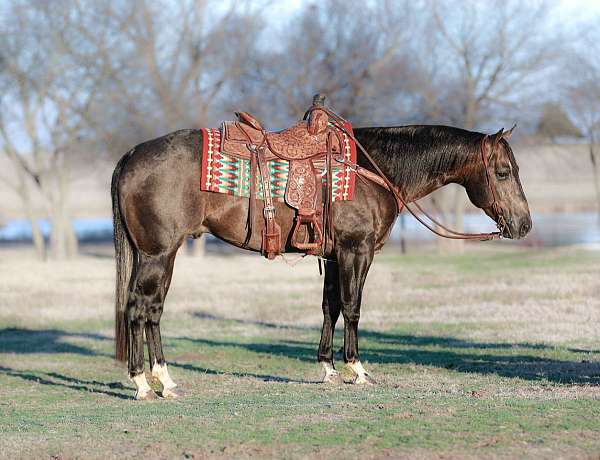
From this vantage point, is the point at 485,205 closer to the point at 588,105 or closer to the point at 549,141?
the point at 588,105

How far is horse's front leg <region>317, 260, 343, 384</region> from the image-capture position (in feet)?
28.6

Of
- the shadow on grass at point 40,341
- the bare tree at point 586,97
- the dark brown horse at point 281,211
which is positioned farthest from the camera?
the bare tree at point 586,97

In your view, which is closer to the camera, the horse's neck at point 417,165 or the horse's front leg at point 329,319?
the horse's neck at point 417,165

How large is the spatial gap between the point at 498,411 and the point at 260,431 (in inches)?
71.6

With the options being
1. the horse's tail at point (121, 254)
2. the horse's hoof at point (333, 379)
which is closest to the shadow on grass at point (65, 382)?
the horse's tail at point (121, 254)

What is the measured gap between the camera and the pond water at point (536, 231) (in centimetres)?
3618

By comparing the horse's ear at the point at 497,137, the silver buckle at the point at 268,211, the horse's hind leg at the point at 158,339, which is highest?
the horse's ear at the point at 497,137

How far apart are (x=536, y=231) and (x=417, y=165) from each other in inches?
1334

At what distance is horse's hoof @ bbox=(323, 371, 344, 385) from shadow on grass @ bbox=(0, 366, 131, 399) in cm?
193

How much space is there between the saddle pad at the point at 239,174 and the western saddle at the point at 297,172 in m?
0.04

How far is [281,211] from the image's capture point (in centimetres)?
834

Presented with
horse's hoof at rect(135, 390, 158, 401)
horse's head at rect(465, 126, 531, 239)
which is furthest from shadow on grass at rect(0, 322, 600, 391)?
horse's head at rect(465, 126, 531, 239)

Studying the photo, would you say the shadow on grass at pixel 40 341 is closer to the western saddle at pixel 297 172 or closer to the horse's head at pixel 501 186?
the western saddle at pixel 297 172

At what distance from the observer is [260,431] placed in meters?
6.29
